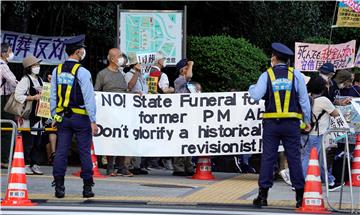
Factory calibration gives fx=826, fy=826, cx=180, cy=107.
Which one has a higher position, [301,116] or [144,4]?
[144,4]

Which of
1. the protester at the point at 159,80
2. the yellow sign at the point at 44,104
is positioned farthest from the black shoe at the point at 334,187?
the yellow sign at the point at 44,104

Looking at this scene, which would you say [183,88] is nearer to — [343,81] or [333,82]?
[333,82]

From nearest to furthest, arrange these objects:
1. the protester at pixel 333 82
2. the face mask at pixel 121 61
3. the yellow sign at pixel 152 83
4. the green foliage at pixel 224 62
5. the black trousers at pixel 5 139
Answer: the protester at pixel 333 82
the face mask at pixel 121 61
the yellow sign at pixel 152 83
the black trousers at pixel 5 139
the green foliage at pixel 224 62

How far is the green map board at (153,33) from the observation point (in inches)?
693

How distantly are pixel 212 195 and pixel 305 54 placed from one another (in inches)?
177

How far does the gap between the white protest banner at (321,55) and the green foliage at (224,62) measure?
409 cm

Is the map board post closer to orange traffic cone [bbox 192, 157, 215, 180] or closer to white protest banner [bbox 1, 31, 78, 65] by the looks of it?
white protest banner [bbox 1, 31, 78, 65]

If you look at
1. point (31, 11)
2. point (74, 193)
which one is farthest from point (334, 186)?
point (31, 11)

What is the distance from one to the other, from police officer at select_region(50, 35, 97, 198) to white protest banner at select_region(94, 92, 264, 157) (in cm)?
283

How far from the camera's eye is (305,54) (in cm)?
1516

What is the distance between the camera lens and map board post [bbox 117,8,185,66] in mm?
17578

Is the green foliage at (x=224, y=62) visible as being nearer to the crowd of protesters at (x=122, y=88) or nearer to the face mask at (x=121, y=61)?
the crowd of protesters at (x=122, y=88)

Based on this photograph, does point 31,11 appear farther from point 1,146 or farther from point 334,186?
point 334,186

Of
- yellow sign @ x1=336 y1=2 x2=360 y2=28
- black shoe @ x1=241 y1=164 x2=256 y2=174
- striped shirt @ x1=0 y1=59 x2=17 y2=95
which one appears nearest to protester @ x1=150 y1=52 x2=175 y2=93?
black shoe @ x1=241 y1=164 x2=256 y2=174
